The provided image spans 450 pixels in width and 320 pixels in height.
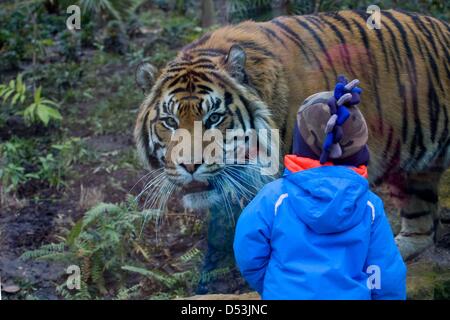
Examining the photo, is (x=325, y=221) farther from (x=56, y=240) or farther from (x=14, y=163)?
(x=14, y=163)

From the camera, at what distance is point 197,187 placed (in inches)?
180

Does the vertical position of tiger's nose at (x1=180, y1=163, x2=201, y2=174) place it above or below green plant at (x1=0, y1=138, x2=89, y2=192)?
above

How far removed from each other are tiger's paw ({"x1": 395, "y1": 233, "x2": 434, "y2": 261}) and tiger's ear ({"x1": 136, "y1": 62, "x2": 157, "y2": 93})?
82.8 inches

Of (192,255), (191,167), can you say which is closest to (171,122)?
(191,167)

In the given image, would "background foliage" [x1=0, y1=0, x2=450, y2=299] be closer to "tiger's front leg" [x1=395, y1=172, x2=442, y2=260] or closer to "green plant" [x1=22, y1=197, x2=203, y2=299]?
"green plant" [x1=22, y1=197, x2=203, y2=299]

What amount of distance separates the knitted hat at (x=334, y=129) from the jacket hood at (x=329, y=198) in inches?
2.9

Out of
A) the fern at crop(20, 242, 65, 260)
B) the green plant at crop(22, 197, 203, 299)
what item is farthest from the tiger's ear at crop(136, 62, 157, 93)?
the fern at crop(20, 242, 65, 260)

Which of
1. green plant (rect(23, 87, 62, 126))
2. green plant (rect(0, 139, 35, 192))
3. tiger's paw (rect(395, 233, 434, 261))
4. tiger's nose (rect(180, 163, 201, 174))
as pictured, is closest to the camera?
tiger's nose (rect(180, 163, 201, 174))

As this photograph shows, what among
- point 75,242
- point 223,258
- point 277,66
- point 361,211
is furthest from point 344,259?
point 75,242

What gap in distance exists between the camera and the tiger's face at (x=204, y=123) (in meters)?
4.43

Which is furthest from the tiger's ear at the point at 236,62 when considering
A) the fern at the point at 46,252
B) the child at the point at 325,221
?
the fern at the point at 46,252

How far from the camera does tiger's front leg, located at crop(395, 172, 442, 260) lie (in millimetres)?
5547

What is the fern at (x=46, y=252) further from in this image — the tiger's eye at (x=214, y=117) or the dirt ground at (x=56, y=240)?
the tiger's eye at (x=214, y=117)

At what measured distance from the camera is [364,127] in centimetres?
315
